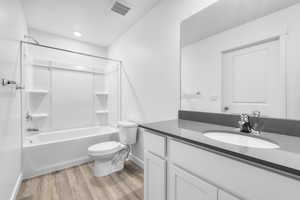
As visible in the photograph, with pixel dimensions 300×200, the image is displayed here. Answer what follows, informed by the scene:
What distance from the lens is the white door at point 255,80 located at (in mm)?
875

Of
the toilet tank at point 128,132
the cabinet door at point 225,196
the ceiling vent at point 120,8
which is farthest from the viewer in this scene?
the toilet tank at point 128,132

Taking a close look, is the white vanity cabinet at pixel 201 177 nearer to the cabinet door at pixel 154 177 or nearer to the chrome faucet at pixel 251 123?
the cabinet door at pixel 154 177

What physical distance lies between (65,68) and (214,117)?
10.2 ft

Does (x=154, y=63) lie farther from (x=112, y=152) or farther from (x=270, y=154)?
(x=270, y=154)

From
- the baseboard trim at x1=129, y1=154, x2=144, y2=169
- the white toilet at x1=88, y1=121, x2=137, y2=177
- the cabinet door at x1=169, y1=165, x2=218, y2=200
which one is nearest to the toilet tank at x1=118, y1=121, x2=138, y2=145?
the white toilet at x1=88, y1=121, x2=137, y2=177

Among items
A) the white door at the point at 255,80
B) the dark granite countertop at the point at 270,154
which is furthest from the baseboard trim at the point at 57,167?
the white door at the point at 255,80

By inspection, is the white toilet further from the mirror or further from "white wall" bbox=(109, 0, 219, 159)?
the mirror

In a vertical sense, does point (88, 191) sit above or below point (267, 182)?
below

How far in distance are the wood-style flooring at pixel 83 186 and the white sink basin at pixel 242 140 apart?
1.16m

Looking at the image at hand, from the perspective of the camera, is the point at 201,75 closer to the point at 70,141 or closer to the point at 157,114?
the point at 157,114

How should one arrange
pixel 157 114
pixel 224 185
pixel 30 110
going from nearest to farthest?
pixel 224 185, pixel 157 114, pixel 30 110

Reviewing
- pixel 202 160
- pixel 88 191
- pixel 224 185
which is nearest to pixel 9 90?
pixel 88 191

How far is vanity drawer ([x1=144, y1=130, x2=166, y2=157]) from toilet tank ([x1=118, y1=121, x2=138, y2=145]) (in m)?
0.99

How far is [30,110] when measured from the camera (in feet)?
8.27
